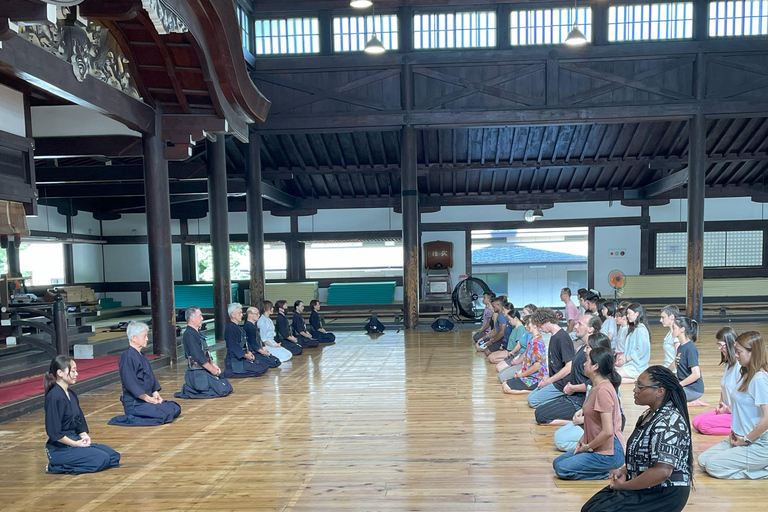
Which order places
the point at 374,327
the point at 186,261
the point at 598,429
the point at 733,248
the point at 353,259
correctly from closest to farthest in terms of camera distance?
1. the point at 598,429
2. the point at 374,327
3. the point at 733,248
4. the point at 186,261
5. the point at 353,259

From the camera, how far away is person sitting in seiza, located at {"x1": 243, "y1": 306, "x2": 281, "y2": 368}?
793 centimetres

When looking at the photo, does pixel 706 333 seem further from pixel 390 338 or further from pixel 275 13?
pixel 275 13

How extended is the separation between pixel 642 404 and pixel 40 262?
51.4 feet

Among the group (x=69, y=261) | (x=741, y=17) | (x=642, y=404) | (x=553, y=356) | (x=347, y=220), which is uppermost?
(x=741, y=17)

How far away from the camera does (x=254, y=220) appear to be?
37.8 ft

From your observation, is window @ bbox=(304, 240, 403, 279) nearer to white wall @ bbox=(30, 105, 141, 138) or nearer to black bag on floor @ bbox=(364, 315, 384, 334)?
black bag on floor @ bbox=(364, 315, 384, 334)

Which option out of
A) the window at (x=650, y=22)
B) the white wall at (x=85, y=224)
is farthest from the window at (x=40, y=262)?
the window at (x=650, y=22)

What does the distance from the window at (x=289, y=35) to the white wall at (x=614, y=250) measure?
394 inches

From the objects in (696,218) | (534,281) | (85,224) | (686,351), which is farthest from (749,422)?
(85,224)

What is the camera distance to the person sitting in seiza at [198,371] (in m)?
6.10

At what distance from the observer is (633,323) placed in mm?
6469

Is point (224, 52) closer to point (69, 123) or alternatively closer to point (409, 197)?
point (69, 123)

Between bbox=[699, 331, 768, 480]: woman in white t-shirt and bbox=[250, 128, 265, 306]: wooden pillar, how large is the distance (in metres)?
9.38

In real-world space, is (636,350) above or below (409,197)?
below
